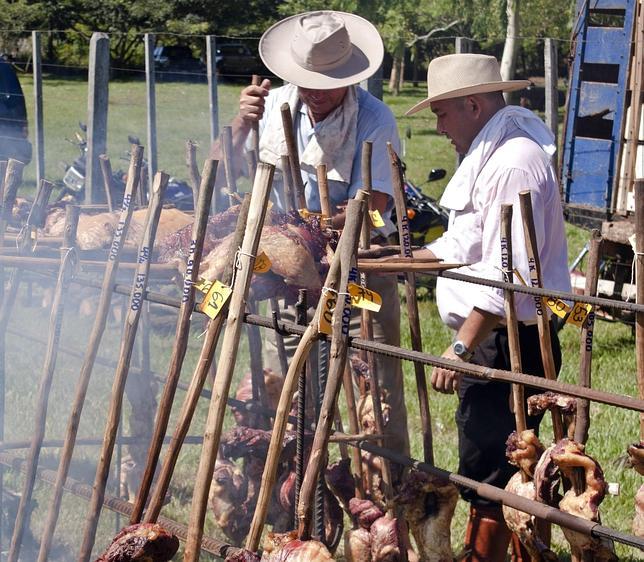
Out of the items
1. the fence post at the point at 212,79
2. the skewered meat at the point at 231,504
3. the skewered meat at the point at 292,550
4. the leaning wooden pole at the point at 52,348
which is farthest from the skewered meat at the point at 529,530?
the fence post at the point at 212,79

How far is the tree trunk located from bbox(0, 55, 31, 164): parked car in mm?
8798

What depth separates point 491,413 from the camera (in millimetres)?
3930

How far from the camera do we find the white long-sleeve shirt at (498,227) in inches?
139

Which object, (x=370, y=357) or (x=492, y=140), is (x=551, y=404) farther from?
(x=492, y=140)

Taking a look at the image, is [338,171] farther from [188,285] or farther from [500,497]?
[500,497]

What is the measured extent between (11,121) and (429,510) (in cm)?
808

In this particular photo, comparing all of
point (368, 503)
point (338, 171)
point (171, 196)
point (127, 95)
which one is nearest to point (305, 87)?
point (338, 171)

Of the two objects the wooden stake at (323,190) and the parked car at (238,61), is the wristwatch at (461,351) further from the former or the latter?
the parked car at (238,61)

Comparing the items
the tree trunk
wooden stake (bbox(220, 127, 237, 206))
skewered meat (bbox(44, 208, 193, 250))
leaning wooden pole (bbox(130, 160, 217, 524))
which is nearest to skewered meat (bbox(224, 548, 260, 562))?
leaning wooden pole (bbox(130, 160, 217, 524))

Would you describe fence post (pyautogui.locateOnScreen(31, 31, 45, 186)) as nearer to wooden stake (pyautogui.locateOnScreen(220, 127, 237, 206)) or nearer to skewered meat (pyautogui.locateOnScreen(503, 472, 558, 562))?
wooden stake (pyautogui.locateOnScreen(220, 127, 237, 206))

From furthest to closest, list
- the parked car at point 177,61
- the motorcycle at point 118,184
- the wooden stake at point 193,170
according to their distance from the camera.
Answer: the parked car at point 177,61 → the motorcycle at point 118,184 → the wooden stake at point 193,170

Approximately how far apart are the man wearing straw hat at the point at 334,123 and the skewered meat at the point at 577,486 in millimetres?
1714

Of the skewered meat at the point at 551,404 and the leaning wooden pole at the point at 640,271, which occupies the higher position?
the leaning wooden pole at the point at 640,271

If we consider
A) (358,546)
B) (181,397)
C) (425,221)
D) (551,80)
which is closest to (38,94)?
(181,397)
